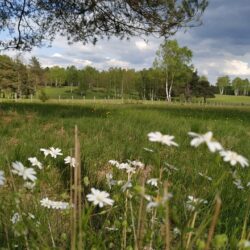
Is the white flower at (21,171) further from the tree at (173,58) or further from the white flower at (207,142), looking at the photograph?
the tree at (173,58)

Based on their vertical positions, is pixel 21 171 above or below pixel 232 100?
above

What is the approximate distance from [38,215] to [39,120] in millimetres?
6988

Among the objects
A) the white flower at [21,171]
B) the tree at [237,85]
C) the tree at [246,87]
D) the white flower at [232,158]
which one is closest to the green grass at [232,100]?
the tree at [237,85]

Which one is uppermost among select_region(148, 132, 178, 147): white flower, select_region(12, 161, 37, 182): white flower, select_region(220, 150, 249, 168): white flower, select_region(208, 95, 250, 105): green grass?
select_region(148, 132, 178, 147): white flower

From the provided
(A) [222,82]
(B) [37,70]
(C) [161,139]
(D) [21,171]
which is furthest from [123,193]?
(A) [222,82]

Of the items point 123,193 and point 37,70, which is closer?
point 123,193

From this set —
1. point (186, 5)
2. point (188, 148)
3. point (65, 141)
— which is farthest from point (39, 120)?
point (186, 5)

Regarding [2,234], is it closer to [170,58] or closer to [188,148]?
[188,148]

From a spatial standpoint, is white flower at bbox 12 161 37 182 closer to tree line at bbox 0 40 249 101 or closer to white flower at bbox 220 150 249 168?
white flower at bbox 220 150 249 168

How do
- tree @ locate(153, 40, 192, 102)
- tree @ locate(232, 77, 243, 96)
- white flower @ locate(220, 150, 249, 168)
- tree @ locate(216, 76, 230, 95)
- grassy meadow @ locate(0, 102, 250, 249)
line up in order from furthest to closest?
tree @ locate(232, 77, 243, 96)
tree @ locate(216, 76, 230, 95)
tree @ locate(153, 40, 192, 102)
grassy meadow @ locate(0, 102, 250, 249)
white flower @ locate(220, 150, 249, 168)

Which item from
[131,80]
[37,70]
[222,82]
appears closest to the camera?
[37,70]

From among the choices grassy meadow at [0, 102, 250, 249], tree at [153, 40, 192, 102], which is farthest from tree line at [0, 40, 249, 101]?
grassy meadow at [0, 102, 250, 249]

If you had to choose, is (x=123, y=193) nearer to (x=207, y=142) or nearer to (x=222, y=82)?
(x=207, y=142)

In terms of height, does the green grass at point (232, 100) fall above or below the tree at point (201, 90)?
below
